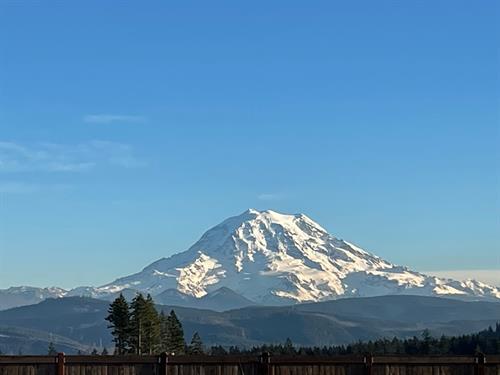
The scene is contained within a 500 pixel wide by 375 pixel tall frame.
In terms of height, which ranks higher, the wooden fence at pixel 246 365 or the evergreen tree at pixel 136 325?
the evergreen tree at pixel 136 325

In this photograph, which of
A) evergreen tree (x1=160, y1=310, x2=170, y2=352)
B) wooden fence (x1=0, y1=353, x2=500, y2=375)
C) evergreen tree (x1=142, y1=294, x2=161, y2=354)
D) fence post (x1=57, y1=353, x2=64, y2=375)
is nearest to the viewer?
wooden fence (x1=0, y1=353, x2=500, y2=375)

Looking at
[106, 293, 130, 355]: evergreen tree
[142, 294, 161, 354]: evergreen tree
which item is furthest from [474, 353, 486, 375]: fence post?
[142, 294, 161, 354]: evergreen tree

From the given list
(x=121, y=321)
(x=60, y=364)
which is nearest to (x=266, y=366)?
(x=60, y=364)

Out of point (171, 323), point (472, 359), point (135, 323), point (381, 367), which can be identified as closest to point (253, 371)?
point (381, 367)

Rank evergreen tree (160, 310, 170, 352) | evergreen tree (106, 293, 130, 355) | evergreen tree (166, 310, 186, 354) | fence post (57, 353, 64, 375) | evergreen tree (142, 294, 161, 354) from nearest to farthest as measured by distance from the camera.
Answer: fence post (57, 353, 64, 375) → evergreen tree (106, 293, 130, 355) → evergreen tree (142, 294, 161, 354) → evergreen tree (160, 310, 170, 352) → evergreen tree (166, 310, 186, 354)

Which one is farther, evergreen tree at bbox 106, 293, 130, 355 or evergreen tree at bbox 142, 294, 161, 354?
evergreen tree at bbox 142, 294, 161, 354

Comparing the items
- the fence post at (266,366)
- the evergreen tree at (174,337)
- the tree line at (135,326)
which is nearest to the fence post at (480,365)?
the fence post at (266,366)

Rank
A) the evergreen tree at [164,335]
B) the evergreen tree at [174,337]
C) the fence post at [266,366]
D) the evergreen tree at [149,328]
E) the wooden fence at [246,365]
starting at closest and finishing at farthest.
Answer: the wooden fence at [246,365] < the fence post at [266,366] < the evergreen tree at [149,328] < the evergreen tree at [164,335] < the evergreen tree at [174,337]

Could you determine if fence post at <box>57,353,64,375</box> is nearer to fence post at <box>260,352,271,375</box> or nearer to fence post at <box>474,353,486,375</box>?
fence post at <box>260,352,271,375</box>

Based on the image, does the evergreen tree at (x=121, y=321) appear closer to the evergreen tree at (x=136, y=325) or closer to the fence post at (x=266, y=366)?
the evergreen tree at (x=136, y=325)

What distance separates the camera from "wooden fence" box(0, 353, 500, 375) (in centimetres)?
3450

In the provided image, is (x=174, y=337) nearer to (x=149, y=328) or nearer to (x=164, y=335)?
(x=164, y=335)

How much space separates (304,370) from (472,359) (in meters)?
5.18

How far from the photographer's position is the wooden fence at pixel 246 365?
34500 mm
